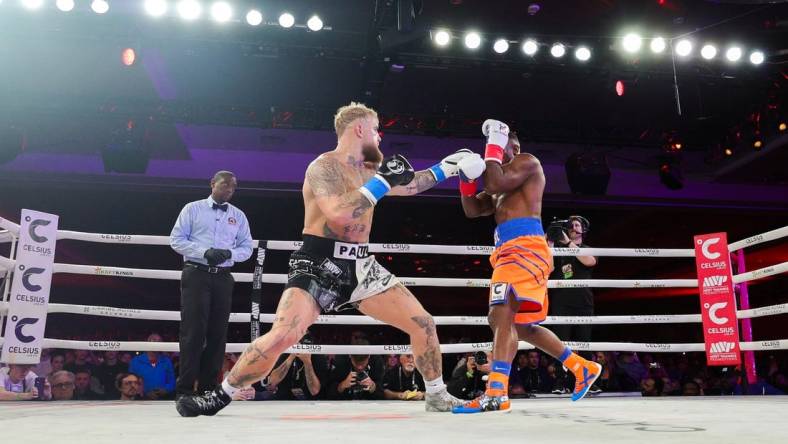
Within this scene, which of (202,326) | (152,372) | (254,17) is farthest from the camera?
(254,17)

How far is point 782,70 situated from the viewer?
8.49 metres

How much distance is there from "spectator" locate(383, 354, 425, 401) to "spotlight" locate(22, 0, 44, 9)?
5.39 meters

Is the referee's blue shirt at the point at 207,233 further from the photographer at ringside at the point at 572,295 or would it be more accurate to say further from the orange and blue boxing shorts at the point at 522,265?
the photographer at ringside at the point at 572,295

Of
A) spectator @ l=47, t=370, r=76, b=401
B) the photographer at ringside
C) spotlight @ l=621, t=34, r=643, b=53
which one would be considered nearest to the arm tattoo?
the photographer at ringside

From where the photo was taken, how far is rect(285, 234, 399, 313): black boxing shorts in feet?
9.02

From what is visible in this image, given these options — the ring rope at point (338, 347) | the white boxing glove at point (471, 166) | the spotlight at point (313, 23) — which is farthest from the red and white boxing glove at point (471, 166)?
the spotlight at point (313, 23)

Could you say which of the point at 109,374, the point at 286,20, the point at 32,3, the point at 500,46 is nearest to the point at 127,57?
the point at 32,3

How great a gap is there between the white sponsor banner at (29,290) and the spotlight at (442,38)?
486 cm

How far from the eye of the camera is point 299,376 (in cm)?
557

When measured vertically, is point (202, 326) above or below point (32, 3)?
below

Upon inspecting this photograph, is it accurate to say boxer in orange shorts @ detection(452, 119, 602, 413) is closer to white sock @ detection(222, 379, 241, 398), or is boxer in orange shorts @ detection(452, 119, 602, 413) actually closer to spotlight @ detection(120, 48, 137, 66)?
white sock @ detection(222, 379, 241, 398)

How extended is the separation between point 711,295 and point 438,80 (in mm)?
5627

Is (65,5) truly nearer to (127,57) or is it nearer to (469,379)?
(127,57)

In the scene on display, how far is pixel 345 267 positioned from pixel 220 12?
5562 mm
